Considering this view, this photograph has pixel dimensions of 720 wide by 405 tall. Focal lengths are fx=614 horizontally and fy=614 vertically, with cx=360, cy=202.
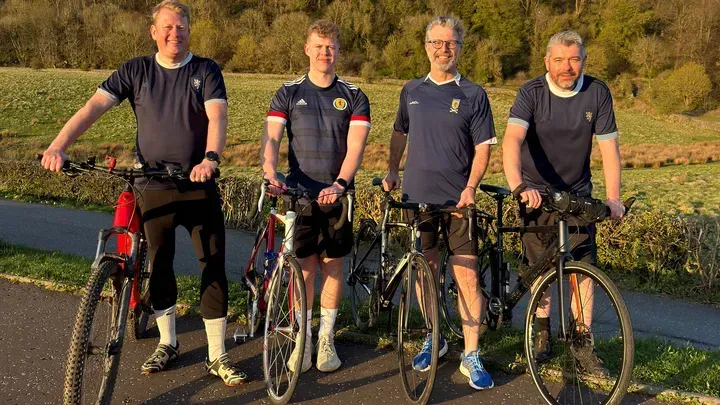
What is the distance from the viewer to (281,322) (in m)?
4.02

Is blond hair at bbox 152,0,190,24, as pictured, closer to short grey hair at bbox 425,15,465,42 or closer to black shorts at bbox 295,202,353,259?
black shorts at bbox 295,202,353,259

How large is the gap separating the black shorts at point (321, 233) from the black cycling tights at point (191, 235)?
543mm

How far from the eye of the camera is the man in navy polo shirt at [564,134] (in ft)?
13.2

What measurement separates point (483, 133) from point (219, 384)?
8.03 ft

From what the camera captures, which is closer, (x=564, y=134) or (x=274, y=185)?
(x=274, y=185)

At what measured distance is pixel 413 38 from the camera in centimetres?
7806

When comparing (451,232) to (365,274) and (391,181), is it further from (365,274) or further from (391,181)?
(365,274)

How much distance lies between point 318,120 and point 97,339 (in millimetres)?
1909

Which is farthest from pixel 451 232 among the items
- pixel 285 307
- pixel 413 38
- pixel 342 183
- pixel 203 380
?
pixel 413 38

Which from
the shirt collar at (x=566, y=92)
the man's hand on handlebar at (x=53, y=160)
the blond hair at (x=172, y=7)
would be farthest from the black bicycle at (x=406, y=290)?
the man's hand on handlebar at (x=53, y=160)

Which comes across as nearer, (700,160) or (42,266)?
(42,266)

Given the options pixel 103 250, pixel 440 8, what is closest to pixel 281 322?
pixel 103 250

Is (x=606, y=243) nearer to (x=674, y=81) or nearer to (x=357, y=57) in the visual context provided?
(x=674, y=81)

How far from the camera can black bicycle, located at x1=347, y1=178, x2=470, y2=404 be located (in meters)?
3.84
